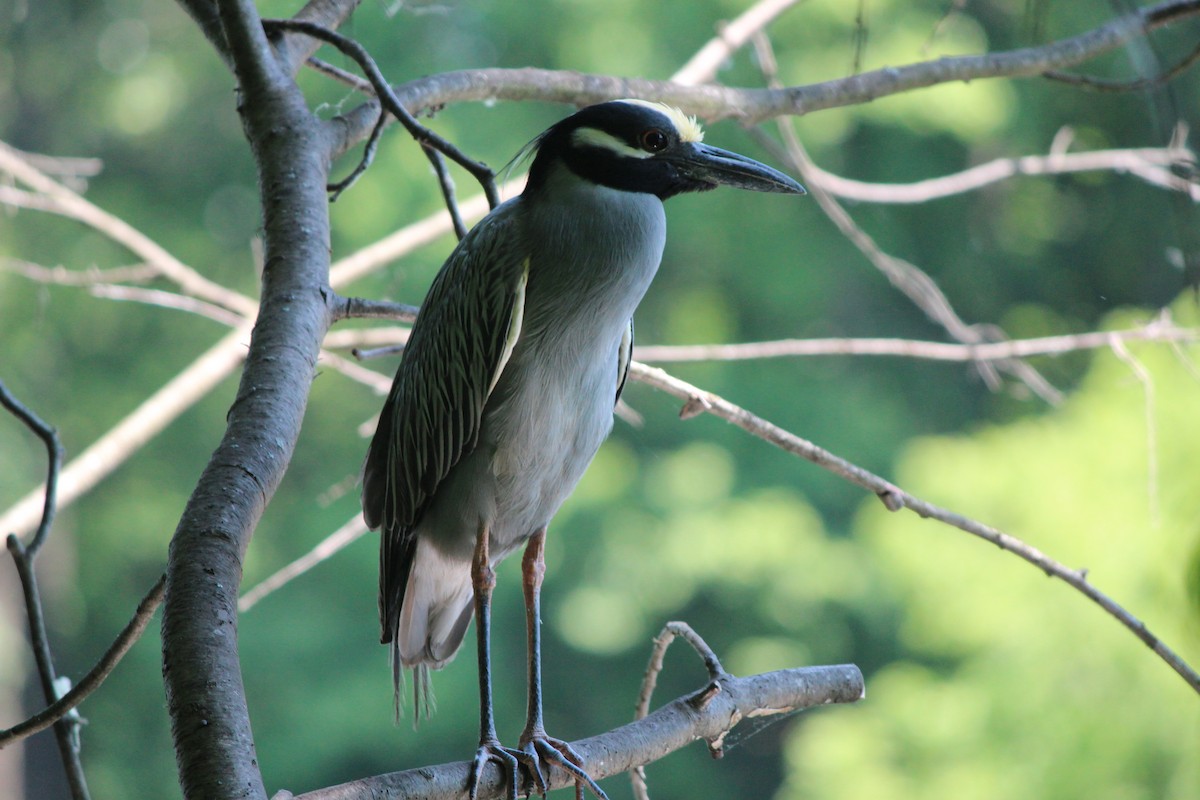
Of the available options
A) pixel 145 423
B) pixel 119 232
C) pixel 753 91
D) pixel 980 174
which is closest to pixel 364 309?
pixel 753 91

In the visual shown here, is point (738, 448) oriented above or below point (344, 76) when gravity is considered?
below

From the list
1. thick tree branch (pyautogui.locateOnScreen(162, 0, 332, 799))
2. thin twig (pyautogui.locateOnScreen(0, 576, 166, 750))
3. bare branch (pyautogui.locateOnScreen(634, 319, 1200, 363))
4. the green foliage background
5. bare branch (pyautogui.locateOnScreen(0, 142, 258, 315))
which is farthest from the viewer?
the green foliage background

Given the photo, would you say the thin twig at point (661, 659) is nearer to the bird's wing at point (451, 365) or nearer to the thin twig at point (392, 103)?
the bird's wing at point (451, 365)

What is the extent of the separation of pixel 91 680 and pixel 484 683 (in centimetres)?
35

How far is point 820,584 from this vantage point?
4.35 m

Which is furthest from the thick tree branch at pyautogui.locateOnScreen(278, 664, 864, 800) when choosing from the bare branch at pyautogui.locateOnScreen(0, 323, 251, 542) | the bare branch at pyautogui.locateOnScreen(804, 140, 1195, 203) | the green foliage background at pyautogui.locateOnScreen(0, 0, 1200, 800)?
the green foliage background at pyautogui.locateOnScreen(0, 0, 1200, 800)

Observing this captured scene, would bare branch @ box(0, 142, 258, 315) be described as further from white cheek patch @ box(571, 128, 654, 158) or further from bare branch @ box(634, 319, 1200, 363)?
white cheek patch @ box(571, 128, 654, 158)

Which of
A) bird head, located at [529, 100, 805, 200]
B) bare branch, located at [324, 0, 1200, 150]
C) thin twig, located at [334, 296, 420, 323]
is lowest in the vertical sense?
thin twig, located at [334, 296, 420, 323]

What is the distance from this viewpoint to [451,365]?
3.56 feet

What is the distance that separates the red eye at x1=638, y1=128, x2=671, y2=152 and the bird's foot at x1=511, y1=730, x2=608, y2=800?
0.53 metres

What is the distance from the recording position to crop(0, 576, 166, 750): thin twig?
2.41 feet

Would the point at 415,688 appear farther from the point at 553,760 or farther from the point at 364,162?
the point at 364,162

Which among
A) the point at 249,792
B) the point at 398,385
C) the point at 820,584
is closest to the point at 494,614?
the point at 820,584

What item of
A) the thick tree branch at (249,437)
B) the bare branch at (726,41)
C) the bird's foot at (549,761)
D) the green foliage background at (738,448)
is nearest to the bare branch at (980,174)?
the bare branch at (726,41)
